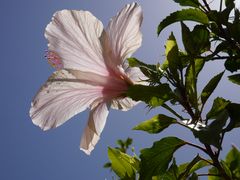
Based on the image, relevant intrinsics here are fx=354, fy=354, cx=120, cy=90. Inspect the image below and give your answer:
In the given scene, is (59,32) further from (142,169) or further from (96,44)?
(142,169)

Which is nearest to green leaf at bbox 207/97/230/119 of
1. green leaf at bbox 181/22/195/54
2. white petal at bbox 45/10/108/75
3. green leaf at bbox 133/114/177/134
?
green leaf at bbox 133/114/177/134

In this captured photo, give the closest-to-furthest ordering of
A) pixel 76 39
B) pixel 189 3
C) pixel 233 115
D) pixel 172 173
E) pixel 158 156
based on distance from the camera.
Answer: pixel 233 115 → pixel 158 156 → pixel 189 3 → pixel 172 173 → pixel 76 39

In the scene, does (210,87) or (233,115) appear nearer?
(233,115)

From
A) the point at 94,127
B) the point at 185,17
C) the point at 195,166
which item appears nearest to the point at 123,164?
the point at 94,127

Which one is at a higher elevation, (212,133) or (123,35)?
(123,35)

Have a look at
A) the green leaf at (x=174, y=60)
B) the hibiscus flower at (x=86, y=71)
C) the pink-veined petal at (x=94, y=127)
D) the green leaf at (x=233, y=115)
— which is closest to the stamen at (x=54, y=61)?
the hibiscus flower at (x=86, y=71)

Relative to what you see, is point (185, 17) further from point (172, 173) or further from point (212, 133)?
point (172, 173)

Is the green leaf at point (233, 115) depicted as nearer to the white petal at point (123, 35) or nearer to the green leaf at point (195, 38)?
the green leaf at point (195, 38)
